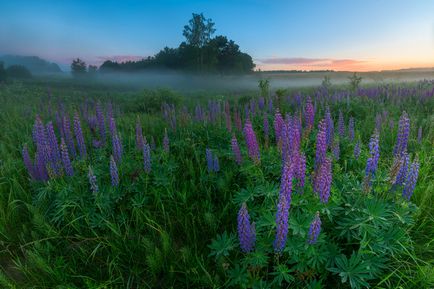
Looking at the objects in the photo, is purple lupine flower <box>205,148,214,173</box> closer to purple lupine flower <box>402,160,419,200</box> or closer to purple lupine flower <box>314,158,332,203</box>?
purple lupine flower <box>314,158,332,203</box>

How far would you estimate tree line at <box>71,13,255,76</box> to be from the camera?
3751 cm

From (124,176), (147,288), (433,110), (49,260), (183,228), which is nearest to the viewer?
(147,288)

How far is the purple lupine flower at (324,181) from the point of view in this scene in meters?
2.21

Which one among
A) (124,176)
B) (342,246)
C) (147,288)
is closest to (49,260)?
(147,288)

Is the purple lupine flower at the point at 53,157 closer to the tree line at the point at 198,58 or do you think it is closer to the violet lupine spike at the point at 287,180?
the violet lupine spike at the point at 287,180

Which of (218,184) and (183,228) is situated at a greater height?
(218,184)

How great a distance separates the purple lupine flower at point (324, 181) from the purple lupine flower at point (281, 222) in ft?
1.47

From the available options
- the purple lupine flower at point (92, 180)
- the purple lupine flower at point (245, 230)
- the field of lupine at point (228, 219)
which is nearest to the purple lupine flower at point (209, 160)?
the field of lupine at point (228, 219)

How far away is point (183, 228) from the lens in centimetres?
323

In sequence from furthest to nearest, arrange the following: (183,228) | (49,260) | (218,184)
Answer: (218,184), (183,228), (49,260)

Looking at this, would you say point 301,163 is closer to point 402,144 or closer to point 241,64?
point 402,144

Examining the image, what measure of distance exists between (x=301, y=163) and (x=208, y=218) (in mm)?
1118

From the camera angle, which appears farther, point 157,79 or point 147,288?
point 157,79

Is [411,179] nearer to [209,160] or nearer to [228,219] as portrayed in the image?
[228,219]
